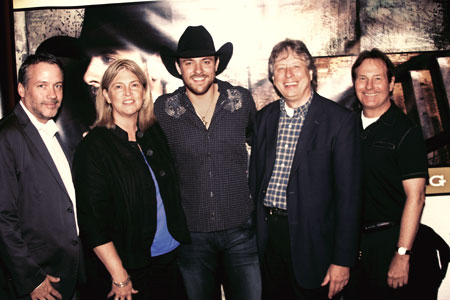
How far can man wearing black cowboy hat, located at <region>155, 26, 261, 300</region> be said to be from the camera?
7.38 ft

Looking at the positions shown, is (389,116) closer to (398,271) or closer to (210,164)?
(398,271)

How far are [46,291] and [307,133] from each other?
200 centimetres

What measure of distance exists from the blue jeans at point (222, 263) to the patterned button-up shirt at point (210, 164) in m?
0.10

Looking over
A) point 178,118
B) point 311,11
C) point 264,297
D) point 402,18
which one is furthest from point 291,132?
point 402,18

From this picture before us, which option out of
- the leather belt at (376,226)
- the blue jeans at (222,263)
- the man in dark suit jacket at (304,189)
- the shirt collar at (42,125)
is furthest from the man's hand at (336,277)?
the shirt collar at (42,125)

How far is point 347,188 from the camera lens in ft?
6.13

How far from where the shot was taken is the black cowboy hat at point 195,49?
2.38 meters

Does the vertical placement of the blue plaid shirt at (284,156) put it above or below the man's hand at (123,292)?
above

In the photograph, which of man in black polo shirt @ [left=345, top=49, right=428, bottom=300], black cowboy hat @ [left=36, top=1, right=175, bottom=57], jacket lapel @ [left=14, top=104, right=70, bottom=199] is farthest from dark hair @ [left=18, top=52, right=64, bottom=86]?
man in black polo shirt @ [left=345, top=49, right=428, bottom=300]

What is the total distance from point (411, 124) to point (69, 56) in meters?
3.05

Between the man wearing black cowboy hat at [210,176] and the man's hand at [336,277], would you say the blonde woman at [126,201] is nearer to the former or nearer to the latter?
the man wearing black cowboy hat at [210,176]

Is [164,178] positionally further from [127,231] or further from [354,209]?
[354,209]

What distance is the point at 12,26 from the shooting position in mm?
2883

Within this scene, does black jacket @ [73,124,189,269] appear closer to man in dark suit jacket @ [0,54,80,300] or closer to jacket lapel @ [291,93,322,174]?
man in dark suit jacket @ [0,54,80,300]
